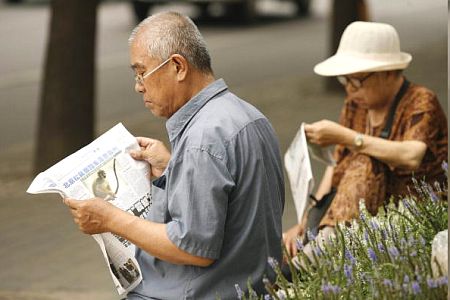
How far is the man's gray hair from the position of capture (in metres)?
3.59

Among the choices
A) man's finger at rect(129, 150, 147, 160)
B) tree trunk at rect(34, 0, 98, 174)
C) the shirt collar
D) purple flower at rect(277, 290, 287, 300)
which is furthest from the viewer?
tree trunk at rect(34, 0, 98, 174)

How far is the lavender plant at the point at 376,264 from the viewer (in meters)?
2.92

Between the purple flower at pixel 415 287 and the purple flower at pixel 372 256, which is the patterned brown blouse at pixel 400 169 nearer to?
the purple flower at pixel 372 256

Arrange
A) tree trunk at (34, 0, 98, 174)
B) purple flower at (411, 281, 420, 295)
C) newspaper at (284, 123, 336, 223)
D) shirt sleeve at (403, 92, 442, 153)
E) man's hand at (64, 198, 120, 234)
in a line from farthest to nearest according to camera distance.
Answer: tree trunk at (34, 0, 98, 174), shirt sleeve at (403, 92, 442, 153), newspaper at (284, 123, 336, 223), man's hand at (64, 198, 120, 234), purple flower at (411, 281, 420, 295)

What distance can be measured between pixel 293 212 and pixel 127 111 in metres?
5.63

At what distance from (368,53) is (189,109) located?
5.33 ft

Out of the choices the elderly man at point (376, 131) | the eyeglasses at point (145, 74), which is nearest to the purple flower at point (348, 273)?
the eyeglasses at point (145, 74)

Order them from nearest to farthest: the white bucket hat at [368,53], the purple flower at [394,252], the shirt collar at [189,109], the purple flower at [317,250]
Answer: the purple flower at [394,252], the purple flower at [317,250], the shirt collar at [189,109], the white bucket hat at [368,53]

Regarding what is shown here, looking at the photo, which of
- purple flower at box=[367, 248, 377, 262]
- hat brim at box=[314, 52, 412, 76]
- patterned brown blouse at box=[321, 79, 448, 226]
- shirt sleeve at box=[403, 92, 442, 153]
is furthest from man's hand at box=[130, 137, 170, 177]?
shirt sleeve at box=[403, 92, 442, 153]

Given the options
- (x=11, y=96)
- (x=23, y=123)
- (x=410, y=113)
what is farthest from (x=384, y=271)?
(x=11, y=96)

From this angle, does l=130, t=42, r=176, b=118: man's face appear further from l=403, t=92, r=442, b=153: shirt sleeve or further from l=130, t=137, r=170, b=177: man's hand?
l=403, t=92, r=442, b=153: shirt sleeve

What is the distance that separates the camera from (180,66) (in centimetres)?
360

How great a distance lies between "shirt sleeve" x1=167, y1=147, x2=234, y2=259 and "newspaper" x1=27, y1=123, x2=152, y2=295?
1.07 feet

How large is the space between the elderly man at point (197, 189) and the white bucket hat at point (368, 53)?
1.37 m
